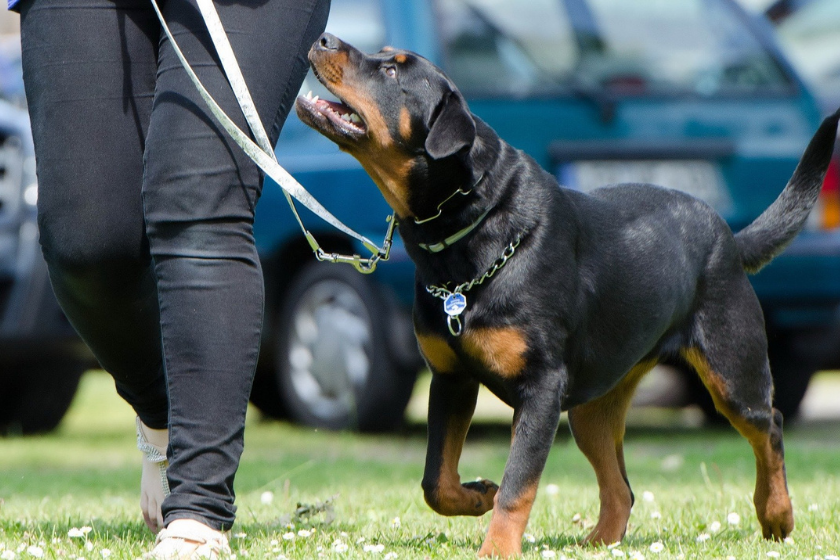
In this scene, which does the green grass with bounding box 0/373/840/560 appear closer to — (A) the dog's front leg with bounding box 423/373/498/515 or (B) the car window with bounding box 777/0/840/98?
(A) the dog's front leg with bounding box 423/373/498/515

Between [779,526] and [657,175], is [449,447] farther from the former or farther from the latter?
[657,175]

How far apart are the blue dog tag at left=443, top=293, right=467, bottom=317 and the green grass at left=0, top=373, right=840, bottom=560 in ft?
2.12

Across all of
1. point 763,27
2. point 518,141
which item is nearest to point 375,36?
point 518,141

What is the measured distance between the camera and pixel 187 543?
3.14 meters

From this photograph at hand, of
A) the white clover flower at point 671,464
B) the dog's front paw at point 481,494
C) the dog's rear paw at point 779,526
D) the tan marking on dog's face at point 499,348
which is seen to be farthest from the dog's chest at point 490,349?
the white clover flower at point 671,464

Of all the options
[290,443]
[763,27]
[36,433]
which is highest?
[763,27]

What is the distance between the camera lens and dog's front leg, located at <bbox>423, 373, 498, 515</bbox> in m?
3.71

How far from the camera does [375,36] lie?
22.7ft

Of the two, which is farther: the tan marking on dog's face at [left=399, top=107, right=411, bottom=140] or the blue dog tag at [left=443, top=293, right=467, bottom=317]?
the tan marking on dog's face at [left=399, top=107, right=411, bottom=140]

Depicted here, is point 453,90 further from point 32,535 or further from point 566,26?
point 566,26

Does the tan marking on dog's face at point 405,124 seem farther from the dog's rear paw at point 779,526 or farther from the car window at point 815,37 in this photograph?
the car window at point 815,37

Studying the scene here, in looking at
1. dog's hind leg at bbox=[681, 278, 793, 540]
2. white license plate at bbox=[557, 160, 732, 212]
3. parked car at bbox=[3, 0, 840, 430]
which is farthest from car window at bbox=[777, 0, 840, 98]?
dog's hind leg at bbox=[681, 278, 793, 540]

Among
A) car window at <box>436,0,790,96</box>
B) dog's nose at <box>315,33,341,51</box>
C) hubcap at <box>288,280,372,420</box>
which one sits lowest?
hubcap at <box>288,280,372,420</box>

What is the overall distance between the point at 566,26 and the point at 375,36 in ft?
3.44
